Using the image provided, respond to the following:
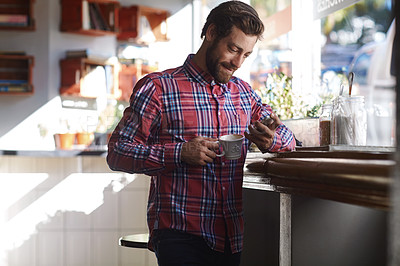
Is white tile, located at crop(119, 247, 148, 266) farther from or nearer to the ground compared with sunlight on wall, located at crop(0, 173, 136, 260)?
nearer to the ground

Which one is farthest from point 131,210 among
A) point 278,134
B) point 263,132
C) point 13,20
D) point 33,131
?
point 13,20

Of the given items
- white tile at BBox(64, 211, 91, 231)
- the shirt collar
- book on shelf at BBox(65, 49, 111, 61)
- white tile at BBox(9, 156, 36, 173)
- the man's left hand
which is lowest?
white tile at BBox(64, 211, 91, 231)

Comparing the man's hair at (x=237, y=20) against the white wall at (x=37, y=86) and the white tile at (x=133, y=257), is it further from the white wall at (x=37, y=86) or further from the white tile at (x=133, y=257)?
the white wall at (x=37, y=86)

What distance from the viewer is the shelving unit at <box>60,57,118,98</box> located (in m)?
5.77

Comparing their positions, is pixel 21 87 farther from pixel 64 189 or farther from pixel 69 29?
pixel 64 189

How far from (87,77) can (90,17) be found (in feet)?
2.09

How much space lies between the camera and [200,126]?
1633 mm

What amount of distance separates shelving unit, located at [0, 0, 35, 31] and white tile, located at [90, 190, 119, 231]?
249cm

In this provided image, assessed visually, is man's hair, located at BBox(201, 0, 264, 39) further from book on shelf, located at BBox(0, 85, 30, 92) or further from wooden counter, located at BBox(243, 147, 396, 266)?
book on shelf, located at BBox(0, 85, 30, 92)

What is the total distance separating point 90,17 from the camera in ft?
19.4

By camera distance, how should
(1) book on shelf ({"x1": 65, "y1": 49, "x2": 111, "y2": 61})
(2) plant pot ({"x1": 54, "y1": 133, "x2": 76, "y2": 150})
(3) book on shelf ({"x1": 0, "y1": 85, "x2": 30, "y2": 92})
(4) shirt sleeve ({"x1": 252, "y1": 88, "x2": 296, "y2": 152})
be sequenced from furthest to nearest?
(1) book on shelf ({"x1": 65, "y1": 49, "x2": 111, "y2": 61}), (3) book on shelf ({"x1": 0, "y1": 85, "x2": 30, "y2": 92}), (2) plant pot ({"x1": 54, "y1": 133, "x2": 76, "y2": 150}), (4) shirt sleeve ({"x1": 252, "y1": 88, "x2": 296, "y2": 152})

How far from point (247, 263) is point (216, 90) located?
810 millimetres

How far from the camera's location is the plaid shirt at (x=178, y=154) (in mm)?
1567

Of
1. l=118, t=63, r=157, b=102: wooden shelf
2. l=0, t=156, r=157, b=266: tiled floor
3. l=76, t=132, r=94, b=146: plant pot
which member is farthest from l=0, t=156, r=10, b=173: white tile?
l=118, t=63, r=157, b=102: wooden shelf
